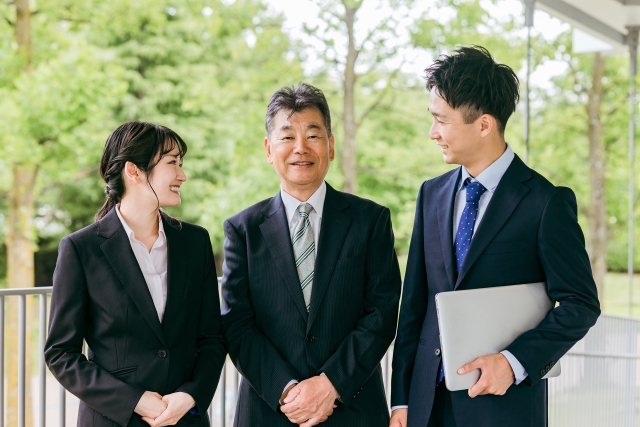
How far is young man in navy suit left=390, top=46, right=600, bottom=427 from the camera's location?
177 cm

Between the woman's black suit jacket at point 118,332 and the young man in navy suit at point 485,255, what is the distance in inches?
24.8

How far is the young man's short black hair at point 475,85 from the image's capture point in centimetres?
188

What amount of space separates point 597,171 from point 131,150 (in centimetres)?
1181

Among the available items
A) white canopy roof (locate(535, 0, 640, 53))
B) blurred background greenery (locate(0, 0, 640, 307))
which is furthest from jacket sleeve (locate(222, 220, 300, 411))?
blurred background greenery (locate(0, 0, 640, 307))

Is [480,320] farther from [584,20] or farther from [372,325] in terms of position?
[584,20]

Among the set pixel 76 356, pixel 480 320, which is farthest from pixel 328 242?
pixel 76 356

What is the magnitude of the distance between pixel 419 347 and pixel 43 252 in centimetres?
1646

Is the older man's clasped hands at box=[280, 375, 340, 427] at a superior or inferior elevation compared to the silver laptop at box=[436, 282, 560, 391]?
inferior

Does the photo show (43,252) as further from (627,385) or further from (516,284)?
(516,284)

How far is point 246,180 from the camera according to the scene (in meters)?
12.4

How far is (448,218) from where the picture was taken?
1.93 metres

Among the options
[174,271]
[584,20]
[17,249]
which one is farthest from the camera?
[17,249]

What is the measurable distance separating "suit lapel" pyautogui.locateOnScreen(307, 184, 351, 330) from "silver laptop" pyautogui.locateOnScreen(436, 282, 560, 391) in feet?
1.55

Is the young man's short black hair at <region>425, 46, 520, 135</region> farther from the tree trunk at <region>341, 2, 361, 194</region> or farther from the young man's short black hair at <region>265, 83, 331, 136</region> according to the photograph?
the tree trunk at <region>341, 2, 361, 194</region>
